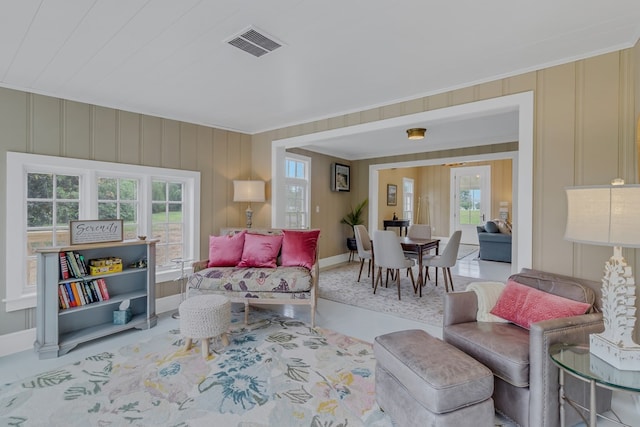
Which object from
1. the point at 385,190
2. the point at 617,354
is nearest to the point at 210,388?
the point at 617,354

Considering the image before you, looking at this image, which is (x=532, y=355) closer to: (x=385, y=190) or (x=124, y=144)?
(x=124, y=144)

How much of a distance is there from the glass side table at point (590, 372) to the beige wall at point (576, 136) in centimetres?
95

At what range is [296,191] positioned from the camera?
5824 millimetres

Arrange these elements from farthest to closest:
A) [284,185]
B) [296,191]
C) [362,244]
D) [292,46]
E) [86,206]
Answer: [296,191]
[362,244]
[284,185]
[86,206]
[292,46]

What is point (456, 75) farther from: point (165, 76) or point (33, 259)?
point (33, 259)

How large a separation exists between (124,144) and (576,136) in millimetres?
4253

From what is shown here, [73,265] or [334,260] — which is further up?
[73,265]

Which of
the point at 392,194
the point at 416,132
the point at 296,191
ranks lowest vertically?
the point at 296,191

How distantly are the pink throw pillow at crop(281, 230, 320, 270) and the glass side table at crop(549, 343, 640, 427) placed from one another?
2.35 m

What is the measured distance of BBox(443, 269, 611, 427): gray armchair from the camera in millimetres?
1624

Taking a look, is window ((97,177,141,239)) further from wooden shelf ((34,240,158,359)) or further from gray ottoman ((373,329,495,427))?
gray ottoman ((373,329,495,427))

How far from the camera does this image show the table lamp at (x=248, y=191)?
4.30 m

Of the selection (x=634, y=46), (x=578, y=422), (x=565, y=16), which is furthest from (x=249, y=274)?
(x=634, y=46)

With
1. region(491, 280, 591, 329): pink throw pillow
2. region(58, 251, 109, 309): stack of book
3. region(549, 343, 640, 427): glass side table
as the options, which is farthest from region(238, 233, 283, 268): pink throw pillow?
region(549, 343, 640, 427): glass side table
